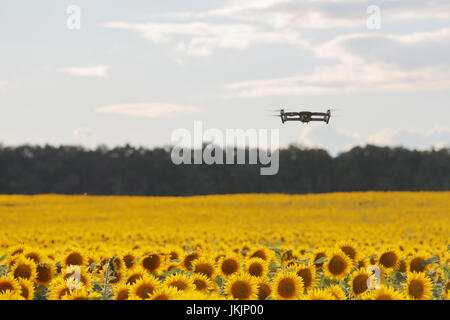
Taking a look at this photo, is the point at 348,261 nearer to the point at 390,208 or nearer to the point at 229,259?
the point at 229,259

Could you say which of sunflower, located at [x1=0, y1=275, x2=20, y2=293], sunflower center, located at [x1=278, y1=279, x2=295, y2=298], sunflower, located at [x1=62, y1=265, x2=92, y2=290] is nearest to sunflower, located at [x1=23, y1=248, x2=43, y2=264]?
sunflower, located at [x1=62, y1=265, x2=92, y2=290]

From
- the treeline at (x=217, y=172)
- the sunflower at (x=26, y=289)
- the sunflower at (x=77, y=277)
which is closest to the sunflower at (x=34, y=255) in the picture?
the sunflower at (x=77, y=277)

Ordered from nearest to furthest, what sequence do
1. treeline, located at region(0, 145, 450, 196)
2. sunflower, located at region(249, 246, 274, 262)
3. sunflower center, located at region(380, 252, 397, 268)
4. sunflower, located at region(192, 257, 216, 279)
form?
sunflower, located at region(192, 257, 216, 279), sunflower center, located at region(380, 252, 397, 268), sunflower, located at region(249, 246, 274, 262), treeline, located at region(0, 145, 450, 196)

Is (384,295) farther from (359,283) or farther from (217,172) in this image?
(217,172)

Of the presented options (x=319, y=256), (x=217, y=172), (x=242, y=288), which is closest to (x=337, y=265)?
(x=319, y=256)

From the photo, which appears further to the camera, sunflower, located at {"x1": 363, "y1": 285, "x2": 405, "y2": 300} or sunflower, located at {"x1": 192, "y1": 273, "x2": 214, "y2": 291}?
sunflower, located at {"x1": 192, "y1": 273, "x2": 214, "y2": 291}

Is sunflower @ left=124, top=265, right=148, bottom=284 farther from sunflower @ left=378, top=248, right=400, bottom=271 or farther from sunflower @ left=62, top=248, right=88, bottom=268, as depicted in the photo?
sunflower @ left=378, top=248, right=400, bottom=271

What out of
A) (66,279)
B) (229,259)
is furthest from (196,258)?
(66,279)
